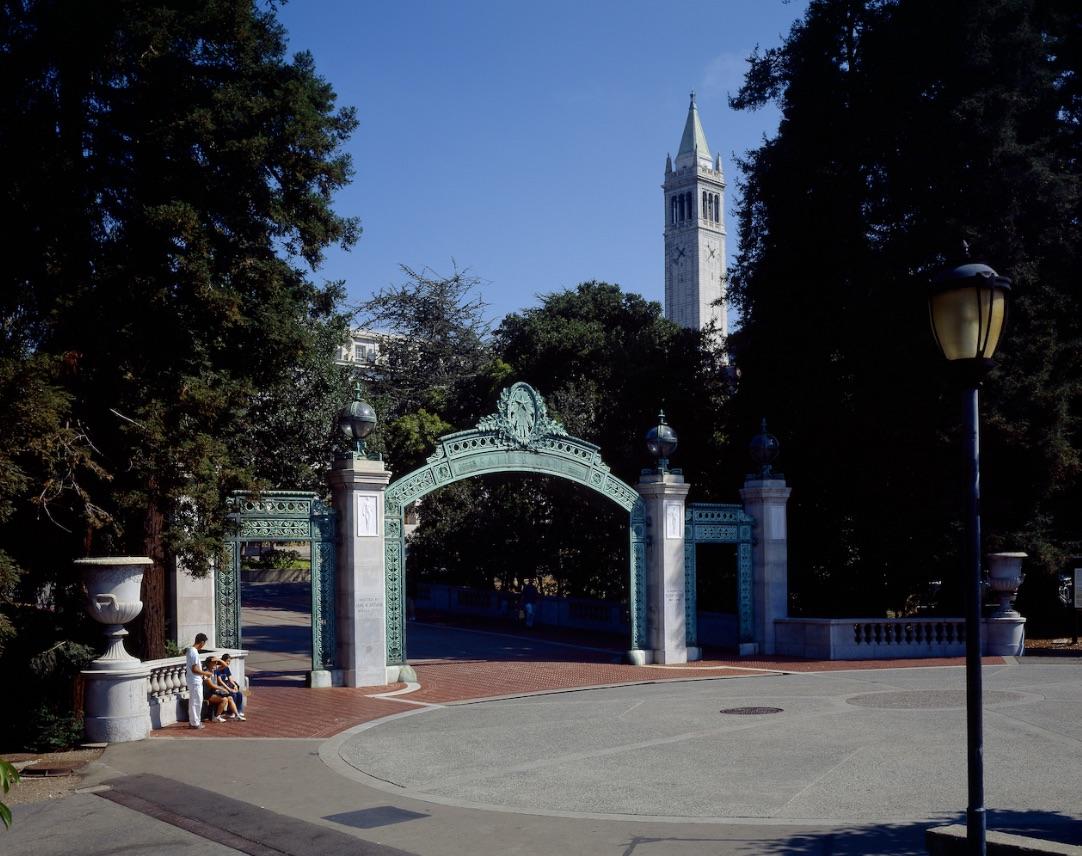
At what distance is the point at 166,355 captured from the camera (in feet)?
55.7

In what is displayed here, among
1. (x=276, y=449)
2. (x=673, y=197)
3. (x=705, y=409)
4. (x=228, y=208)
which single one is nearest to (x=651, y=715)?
(x=228, y=208)

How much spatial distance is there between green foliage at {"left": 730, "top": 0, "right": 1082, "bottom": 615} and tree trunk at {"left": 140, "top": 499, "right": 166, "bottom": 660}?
1627cm

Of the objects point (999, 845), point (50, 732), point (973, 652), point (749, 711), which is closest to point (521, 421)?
point (749, 711)

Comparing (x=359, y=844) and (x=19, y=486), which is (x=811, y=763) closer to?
(x=359, y=844)

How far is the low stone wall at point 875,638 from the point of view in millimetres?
22547

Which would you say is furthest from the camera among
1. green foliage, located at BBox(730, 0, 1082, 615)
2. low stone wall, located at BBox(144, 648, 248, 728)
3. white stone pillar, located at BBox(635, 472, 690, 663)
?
green foliage, located at BBox(730, 0, 1082, 615)

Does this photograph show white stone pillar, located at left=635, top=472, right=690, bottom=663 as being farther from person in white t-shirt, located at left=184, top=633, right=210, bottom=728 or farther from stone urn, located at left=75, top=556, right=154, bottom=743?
stone urn, located at left=75, top=556, right=154, bottom=743

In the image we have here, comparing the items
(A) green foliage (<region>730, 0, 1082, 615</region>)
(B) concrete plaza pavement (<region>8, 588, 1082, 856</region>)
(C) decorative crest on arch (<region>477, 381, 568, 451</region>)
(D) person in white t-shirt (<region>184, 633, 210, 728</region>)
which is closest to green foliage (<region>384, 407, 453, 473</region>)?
(A) green foliage (<region>730, 0, 1082, 615</region>)

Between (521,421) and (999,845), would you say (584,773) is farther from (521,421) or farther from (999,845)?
(521,421)

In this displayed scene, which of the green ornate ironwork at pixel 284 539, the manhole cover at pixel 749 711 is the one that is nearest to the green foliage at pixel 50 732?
the green ornate ironwork at pixel 284 539

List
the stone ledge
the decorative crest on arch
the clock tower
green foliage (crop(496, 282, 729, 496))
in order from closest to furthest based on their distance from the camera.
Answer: the stone ledge < the decorative crest on arch < green foliage (crop(496, 282, 729, 496)) < the clock tower

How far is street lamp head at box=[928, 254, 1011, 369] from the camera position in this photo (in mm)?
6863

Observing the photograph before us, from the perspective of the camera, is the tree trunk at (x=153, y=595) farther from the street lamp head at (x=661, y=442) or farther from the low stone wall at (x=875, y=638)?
the low stone wall at (x=875, y=638)

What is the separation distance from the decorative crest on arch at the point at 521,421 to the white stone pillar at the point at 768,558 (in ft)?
16.0
